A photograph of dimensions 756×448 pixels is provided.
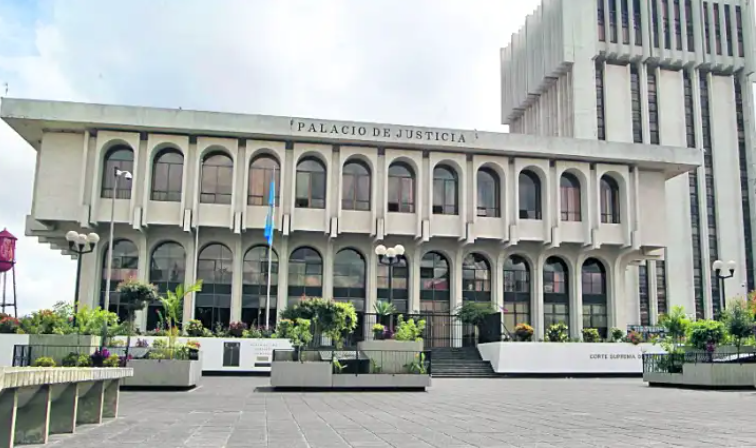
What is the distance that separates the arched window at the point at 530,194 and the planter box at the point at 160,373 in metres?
27.3

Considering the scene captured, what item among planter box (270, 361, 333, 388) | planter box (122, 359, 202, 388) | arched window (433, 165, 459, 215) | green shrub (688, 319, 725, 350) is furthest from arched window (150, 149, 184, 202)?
green shrub (688, 319, 725, 350)

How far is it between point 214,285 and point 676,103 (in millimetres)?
44204

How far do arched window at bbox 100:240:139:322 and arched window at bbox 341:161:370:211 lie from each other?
468 inches

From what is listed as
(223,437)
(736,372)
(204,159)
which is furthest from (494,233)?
(223,437)

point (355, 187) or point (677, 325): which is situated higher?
point (355, 187)

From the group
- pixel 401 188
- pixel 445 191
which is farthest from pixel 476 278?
pixel 401 188

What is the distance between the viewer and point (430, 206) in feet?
136

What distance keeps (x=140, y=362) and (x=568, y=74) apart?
50963 mm

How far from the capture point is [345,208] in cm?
4212

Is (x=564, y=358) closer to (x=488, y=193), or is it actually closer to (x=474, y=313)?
(x=474, y=313)

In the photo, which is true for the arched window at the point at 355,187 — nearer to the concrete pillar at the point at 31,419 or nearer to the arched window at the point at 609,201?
the arched window at the point at 609,201

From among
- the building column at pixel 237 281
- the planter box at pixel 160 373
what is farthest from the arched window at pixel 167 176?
the planter box at pixel 160 373

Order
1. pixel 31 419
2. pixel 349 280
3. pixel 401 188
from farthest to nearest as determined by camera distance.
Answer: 1. pixel 401 188
2. pixel 349 280
3. pixel 31 419

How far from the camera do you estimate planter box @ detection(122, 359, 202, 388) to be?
21.5m
